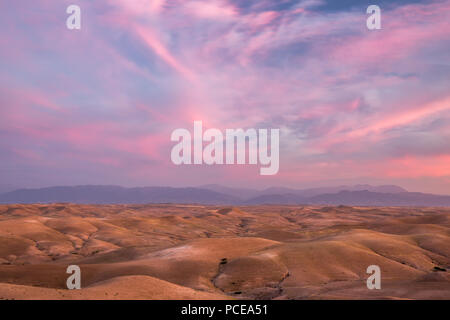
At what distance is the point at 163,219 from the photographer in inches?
6038

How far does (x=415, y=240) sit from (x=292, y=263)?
41.8 metres

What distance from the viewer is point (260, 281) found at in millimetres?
48406

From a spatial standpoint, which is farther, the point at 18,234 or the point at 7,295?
the point at 18,234

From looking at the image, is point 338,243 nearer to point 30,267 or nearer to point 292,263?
point 292,263

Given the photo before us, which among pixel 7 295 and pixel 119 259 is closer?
pixel 7 295

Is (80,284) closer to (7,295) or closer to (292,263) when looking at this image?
(7,295)

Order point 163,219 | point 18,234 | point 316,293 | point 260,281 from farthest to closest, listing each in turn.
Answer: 1. point 163,219
2. point 18,234
3. point 260,281
4. point 316,293

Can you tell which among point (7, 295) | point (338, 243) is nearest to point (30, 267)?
point (7, 295)
